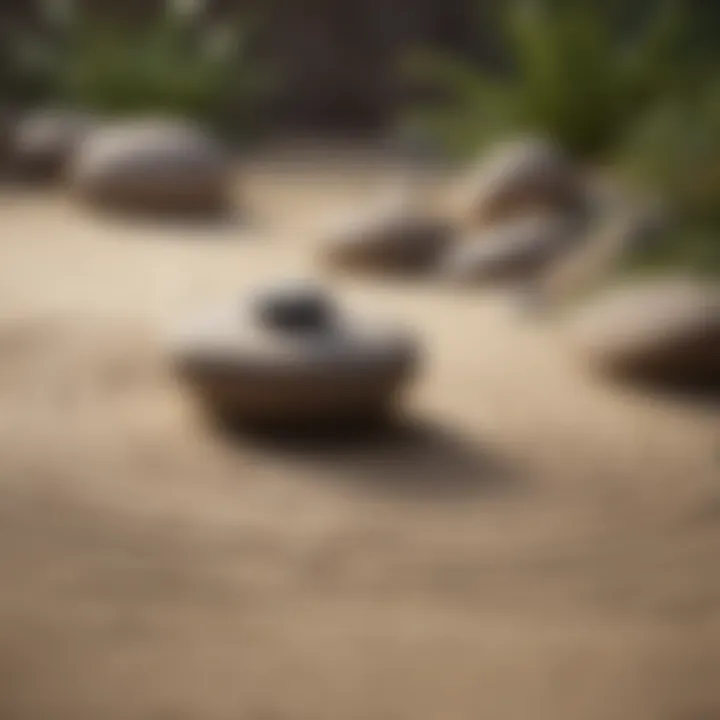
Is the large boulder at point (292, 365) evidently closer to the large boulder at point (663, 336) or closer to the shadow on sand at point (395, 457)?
the shadow on sand at point (395, 457)

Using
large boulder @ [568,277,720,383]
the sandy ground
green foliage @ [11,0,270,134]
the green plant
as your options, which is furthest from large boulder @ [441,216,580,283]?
green foliage @ [11,0,270,134]

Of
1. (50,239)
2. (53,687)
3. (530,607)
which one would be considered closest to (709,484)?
(530,607)

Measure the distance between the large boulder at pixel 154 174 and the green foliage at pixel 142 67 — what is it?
0.81m

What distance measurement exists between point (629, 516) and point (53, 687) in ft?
3.86

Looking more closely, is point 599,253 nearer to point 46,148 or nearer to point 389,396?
point 389,396

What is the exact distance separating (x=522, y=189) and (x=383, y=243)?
614 mm

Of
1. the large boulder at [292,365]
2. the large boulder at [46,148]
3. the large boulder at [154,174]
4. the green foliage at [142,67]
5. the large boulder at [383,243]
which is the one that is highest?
the green foliage at [142,67]

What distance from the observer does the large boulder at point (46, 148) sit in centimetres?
623

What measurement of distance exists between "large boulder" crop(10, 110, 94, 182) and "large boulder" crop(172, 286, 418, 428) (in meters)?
3.03

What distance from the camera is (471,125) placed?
6.11 m

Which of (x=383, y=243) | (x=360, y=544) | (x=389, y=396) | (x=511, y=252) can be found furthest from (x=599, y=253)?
(x=360, y=544)

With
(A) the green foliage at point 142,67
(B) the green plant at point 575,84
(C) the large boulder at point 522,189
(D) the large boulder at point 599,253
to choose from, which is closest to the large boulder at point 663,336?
(D) the large boulder at point 599,253

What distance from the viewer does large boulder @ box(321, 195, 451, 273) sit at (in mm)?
4953

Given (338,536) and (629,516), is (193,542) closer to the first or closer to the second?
(338,536)
